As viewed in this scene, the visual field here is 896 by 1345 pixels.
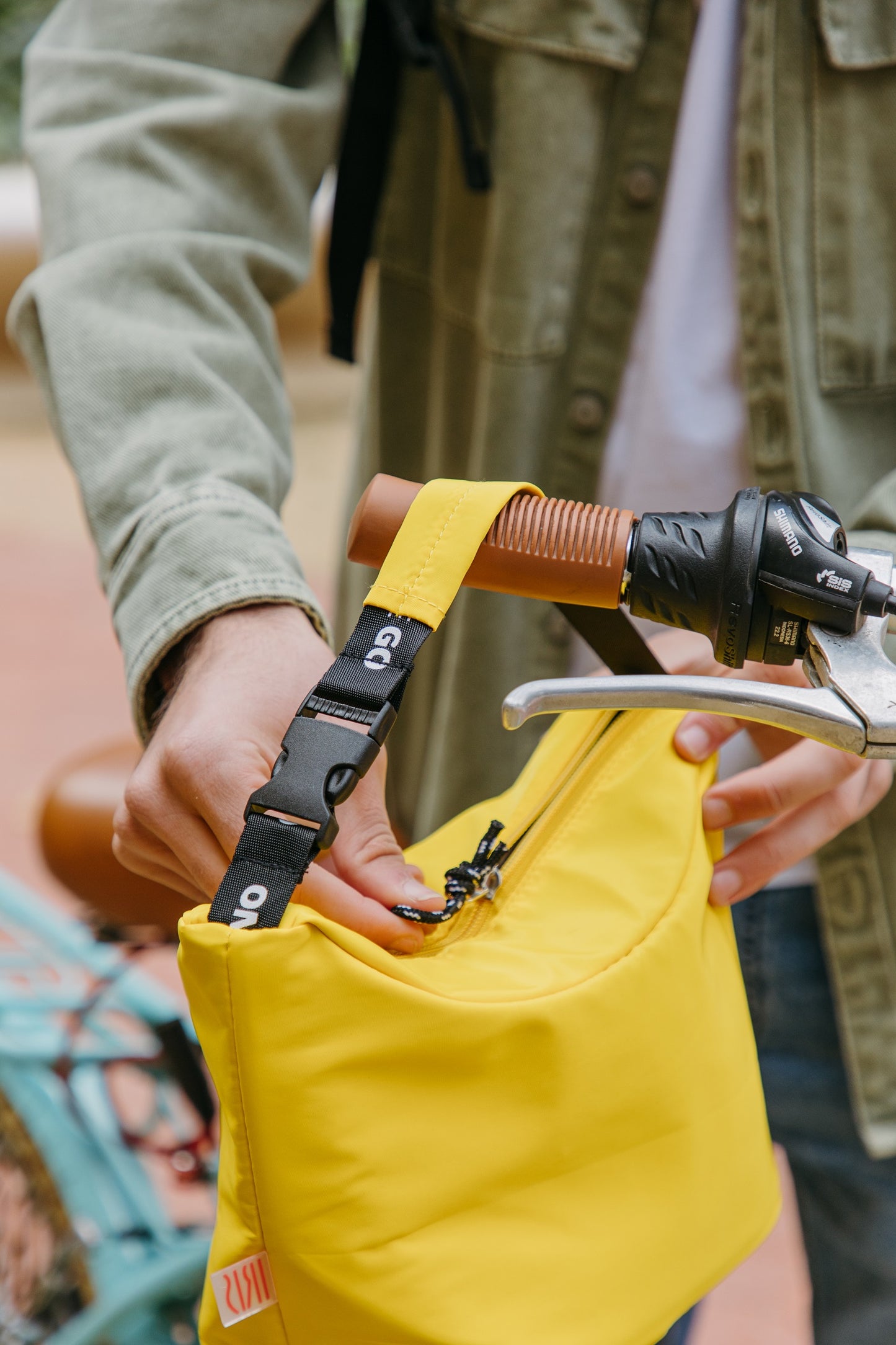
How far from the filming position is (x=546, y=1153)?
0.55m

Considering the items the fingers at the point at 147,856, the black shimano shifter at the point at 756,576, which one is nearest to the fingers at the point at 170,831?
the fingers at the point at 147,856

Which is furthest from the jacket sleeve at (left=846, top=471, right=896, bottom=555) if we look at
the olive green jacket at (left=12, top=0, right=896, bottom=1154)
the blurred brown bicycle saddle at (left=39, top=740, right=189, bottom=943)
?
the blurred brown bicycle saddle at (left=39, top=740, right=189, bottom=943)

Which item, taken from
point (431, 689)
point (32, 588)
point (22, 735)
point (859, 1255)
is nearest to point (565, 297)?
point (431, 689)

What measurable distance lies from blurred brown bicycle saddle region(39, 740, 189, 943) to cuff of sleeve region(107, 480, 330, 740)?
42 centimetres

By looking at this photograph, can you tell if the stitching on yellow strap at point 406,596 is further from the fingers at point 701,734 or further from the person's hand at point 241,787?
the fingers at point 701,734

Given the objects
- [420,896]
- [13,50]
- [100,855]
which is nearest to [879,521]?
[420,896]

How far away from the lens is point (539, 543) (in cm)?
54

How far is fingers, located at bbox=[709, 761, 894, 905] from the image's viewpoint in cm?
68

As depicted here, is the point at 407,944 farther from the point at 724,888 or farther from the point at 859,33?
the point at 859,33

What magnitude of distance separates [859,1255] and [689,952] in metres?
0.53

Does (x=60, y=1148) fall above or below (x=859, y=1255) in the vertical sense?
below

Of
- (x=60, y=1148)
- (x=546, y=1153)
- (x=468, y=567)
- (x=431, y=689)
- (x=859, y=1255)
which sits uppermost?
(x=468, y=567)

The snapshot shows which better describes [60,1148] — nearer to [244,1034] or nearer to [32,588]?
[244,1034]

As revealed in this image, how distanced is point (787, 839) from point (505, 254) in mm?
530
